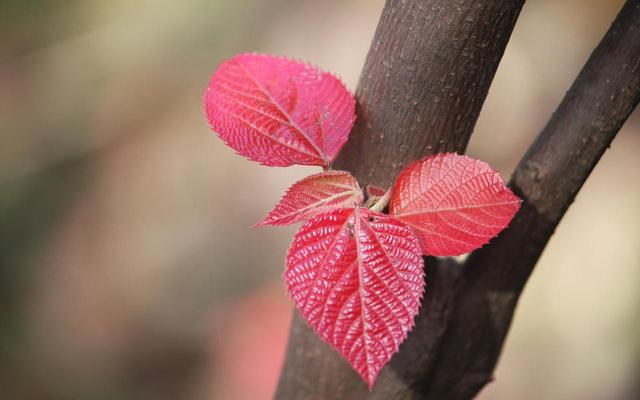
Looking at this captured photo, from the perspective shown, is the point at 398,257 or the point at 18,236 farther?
the point at 18,236

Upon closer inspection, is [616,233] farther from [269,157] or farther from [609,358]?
[269,157]

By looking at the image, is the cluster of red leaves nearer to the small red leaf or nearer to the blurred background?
the small red leaf

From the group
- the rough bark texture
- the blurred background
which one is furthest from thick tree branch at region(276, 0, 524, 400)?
the blurred background

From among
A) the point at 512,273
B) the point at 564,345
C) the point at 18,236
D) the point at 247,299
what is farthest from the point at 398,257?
the point at 18,236

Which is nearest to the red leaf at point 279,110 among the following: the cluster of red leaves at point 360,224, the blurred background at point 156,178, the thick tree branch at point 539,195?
the cluster of red leaves at point 360,224

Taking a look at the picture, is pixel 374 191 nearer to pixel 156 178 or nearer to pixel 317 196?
pixel 317 196

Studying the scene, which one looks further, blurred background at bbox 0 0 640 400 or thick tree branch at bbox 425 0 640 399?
blurred background at bbox 0 0 640 400
